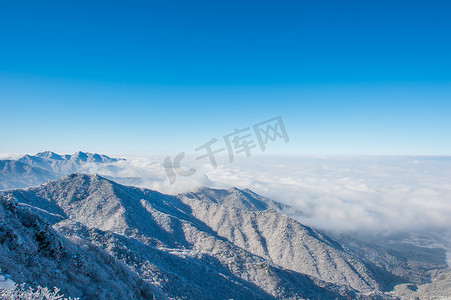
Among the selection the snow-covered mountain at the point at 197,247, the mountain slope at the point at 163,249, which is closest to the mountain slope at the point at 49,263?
the snow-covered mountain at the point at 197,247

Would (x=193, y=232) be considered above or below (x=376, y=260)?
above

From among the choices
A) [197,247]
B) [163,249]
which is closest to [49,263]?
[163,249]

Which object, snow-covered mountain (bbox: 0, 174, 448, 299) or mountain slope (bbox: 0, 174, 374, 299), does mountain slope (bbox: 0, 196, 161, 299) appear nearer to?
snow-covered mountain (bbox: 0, 174, 448, 299)

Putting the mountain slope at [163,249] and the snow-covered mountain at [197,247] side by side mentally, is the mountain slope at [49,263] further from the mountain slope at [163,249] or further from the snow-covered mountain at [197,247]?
the mountain slope at [163,249]

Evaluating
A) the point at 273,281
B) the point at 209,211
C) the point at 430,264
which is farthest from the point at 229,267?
the point at 430,264

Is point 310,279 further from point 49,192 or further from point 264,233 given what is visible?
point 49,192

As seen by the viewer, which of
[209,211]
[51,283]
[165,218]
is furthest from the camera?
[209,211]

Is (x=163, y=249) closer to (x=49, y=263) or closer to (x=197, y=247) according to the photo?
(x=197, y=247)

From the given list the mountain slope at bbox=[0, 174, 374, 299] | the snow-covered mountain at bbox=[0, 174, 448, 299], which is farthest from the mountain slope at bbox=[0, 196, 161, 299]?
the mountain slope at bbox=[0, 174, 374, 299]
